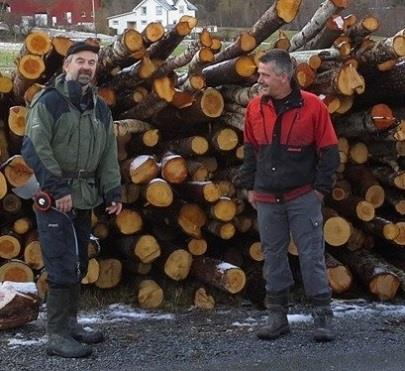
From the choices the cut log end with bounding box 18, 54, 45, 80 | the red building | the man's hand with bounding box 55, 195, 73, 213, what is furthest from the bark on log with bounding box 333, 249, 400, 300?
the red building

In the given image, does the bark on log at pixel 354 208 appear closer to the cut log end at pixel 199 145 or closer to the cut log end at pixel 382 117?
the cut log end at pixel 382 117

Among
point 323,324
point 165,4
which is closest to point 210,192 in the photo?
point 323,324

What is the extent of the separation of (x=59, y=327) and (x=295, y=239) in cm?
174

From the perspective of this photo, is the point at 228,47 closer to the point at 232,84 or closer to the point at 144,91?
the point at 232,84

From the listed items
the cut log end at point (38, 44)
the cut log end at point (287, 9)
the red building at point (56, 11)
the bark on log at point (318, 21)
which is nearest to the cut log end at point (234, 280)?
the cut log end at point (287, 9)

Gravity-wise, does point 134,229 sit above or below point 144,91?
below

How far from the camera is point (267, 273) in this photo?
228 inches

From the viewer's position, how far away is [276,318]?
5.73 meters

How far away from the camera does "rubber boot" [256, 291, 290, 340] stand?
5660 millimetres

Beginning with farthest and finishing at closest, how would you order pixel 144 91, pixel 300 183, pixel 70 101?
pixel 144 91, pixel 300 183, pixel 70 101

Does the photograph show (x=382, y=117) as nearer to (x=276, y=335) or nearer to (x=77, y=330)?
(x=276, y=335)

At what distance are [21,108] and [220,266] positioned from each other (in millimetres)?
2069

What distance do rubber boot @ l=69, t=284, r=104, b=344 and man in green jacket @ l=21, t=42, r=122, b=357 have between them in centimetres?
3

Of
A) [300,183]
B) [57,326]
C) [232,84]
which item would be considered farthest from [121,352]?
[232,84]
